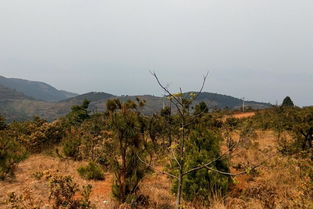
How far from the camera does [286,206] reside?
4.88m

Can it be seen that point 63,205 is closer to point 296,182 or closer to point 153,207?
point 153,207

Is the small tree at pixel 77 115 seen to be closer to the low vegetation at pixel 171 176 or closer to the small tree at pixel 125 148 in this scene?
the low vegetation at pixel 171 176

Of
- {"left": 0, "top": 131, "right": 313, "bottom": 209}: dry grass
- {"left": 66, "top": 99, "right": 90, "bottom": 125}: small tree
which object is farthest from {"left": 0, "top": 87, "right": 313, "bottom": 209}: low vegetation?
{"left": 66, "top": 99, "right": 90, "bottom": 125}: small tree

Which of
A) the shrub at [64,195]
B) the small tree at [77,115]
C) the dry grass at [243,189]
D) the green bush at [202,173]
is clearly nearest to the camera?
the shrub at [64,195]

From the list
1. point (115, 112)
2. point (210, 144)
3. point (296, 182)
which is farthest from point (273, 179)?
point (115, 112)

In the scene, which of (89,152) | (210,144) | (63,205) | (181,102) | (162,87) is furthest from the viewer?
(89,152)

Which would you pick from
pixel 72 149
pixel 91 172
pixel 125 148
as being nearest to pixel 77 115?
pixel 72 149

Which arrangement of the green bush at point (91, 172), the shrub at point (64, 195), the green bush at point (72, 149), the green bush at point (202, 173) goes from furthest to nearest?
the green bush at point (72, 149) → the green bush at point (91, 172) → the green bush at point (202, 173) → the shrub at point (64, 195)

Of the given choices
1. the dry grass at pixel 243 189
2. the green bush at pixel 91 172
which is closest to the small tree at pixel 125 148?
the dry grass at pixel 243 189

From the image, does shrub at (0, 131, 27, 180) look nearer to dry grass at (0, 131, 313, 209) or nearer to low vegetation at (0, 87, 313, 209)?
low vegetation at (0, 87, 313, 209)

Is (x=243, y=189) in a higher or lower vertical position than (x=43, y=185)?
higher

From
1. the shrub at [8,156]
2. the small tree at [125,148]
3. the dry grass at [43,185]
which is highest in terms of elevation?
the small tree at [125,148]

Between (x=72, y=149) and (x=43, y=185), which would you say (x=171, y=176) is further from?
(x=72, y=149)

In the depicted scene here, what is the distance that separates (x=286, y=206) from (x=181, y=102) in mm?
3087
